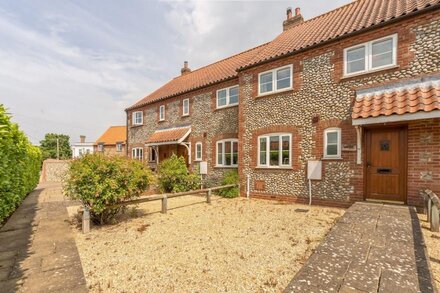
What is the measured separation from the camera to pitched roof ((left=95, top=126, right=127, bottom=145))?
4009cm

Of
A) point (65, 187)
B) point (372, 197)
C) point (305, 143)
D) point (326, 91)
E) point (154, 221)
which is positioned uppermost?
point (326, 91)

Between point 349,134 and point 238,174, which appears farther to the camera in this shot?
point 238,174

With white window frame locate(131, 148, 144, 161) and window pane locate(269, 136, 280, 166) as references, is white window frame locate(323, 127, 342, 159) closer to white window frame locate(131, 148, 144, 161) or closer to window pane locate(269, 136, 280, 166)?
window pane locate(269, 136, 280, 166)

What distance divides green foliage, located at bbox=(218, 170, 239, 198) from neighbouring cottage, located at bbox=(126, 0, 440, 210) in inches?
20.5

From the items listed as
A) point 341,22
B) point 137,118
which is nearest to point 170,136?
point 137,118

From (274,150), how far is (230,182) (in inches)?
122

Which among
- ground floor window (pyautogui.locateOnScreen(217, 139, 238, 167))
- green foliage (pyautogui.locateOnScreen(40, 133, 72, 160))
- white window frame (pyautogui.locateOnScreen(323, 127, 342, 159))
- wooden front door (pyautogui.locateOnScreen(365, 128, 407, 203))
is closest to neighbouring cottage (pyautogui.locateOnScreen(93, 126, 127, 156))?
green foliage (pyautogui.locateOnScreen(40, 133, 72, 160))

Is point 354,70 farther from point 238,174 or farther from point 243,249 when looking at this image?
point 243,249

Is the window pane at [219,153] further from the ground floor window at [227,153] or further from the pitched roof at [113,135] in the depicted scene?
the pitched roof at [113,135]

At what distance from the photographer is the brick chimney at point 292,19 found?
48.3ft

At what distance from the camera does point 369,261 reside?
3.83 m

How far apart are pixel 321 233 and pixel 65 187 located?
286 inches

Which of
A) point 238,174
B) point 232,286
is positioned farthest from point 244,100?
point 232,286

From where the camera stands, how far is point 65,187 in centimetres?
689
